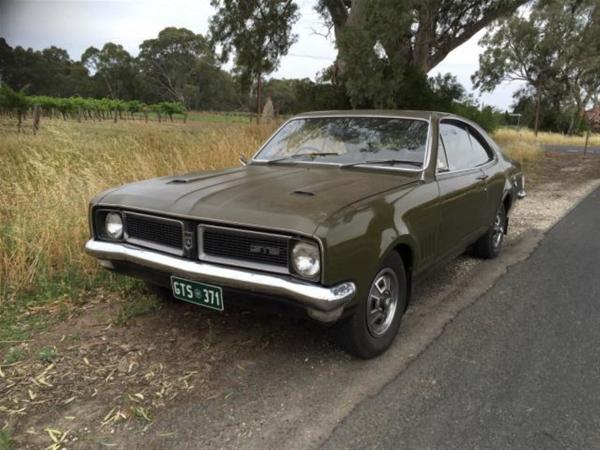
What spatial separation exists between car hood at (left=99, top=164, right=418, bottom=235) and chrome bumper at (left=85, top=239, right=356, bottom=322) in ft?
0.88

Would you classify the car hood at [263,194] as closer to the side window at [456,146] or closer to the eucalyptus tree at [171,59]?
the side window at [456,146]

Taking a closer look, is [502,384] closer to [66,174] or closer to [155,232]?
[155,232]

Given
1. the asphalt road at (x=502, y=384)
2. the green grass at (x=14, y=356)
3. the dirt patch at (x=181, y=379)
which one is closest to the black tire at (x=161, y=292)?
the dirt patch at (x=181, y=379)

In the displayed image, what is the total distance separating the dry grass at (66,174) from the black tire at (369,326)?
2629mm

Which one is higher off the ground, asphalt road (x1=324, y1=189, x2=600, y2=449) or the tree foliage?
the tree foliage

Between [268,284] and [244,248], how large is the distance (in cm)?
28

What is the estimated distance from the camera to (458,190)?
4008 millimetres

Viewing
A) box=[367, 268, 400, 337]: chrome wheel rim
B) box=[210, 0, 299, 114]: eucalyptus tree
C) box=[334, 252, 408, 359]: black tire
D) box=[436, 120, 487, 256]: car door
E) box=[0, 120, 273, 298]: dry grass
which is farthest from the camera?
box=[210, 0, 299, 114]: eucalyptus tree

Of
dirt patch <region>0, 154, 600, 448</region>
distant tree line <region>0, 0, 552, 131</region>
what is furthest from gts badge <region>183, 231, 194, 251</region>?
distant tree line <region>0, 0, 552, 131</region>

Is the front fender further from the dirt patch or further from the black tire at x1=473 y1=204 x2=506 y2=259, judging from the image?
the black tire at x1=473 y1=204 x2=506 y2=259

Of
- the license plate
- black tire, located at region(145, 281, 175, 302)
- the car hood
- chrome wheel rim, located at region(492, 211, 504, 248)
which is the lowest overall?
black tire, located at region(145, 281, 175, 302)

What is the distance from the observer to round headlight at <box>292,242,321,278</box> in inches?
101

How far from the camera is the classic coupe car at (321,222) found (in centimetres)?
262

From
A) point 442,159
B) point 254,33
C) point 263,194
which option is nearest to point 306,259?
point 263,194
